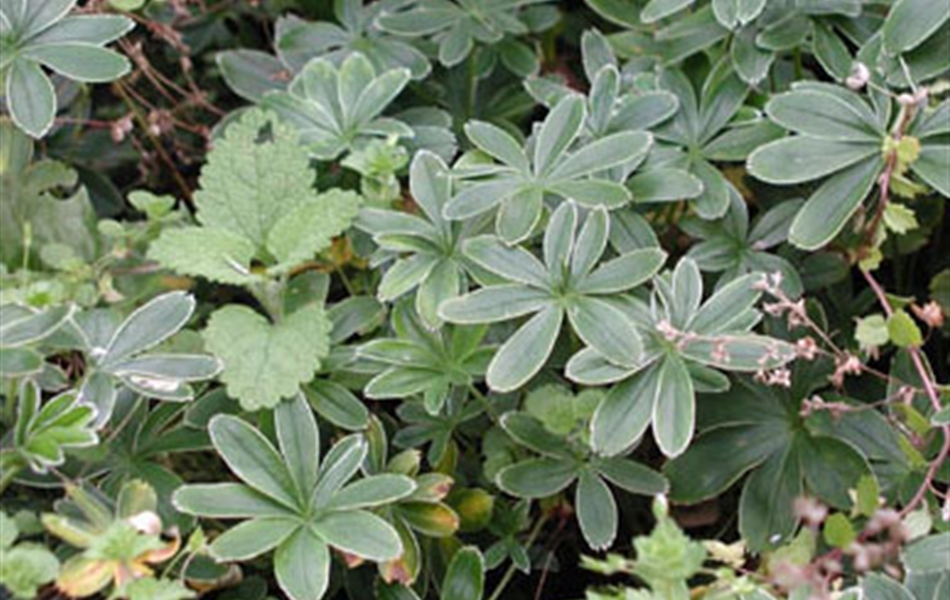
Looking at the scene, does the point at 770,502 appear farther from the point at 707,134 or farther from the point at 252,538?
the point at 252,538

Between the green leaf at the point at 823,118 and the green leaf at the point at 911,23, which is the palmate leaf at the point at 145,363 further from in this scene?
the green leaf at the point at 911,23

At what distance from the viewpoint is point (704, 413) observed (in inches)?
65.2

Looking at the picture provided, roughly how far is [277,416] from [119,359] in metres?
0.18

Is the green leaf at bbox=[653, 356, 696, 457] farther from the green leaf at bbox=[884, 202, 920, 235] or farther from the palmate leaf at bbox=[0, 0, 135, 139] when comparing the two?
the palmate leaf at bbox=[0, 0, 135, 139]

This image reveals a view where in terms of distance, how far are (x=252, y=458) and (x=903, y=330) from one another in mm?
691

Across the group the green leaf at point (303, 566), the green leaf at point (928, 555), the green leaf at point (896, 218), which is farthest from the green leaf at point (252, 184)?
the green leaf at point (928, 555)

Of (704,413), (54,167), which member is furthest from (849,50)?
(54,167)

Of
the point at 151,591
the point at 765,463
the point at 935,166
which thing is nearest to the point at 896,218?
the point at 935,166

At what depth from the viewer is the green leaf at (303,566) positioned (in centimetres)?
137

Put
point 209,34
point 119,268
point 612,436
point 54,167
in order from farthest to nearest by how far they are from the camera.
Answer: point 209,34 → point 54,167 → point 119,268 → point 612,436

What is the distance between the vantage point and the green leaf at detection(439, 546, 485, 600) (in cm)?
152

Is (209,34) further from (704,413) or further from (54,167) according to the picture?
(704,413)

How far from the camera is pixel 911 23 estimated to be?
163 cm

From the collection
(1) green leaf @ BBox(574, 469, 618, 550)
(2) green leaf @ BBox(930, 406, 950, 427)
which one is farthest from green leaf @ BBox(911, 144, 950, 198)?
(1) green leaf @ BBox(574, 469, 618, 550)
